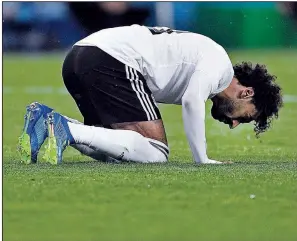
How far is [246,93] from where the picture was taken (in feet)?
26.5

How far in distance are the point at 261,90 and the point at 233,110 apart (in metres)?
0.27

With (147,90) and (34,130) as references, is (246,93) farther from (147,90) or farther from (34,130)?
(34,130)

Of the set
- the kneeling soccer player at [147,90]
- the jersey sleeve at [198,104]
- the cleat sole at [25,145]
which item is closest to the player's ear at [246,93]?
the kneeling soccer player at [147,90]

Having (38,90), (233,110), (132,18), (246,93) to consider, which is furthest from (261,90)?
(38,90)

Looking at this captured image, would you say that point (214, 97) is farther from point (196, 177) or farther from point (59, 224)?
point (59, 224)

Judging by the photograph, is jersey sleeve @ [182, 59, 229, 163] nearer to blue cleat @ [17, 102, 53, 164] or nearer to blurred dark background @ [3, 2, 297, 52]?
blue cleat @ [17, 102, 53, 164]

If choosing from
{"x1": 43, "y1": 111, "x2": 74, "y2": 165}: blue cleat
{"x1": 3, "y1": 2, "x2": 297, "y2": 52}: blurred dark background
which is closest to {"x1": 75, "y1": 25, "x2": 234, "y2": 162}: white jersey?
{"x1": 43, "y1": 111, "x2": 74, "y2": 165}: blue cleat

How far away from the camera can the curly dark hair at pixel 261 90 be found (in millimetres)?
8109

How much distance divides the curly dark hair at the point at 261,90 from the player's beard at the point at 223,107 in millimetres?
186

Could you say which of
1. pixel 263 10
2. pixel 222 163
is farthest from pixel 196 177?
pixel 263 10

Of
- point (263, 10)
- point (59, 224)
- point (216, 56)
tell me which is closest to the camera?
point (59, 224)

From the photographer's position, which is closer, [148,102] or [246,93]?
[148,102]

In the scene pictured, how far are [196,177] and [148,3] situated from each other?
13.3ft

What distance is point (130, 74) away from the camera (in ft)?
25.9
